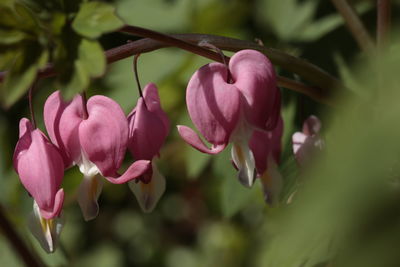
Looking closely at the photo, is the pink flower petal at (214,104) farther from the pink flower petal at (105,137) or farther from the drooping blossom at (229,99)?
the pink flower petal at (105,137)

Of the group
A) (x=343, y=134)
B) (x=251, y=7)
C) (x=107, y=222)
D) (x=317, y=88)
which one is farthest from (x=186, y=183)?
(x=343, y=134)

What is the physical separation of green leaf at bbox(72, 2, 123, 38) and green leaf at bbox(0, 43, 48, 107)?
59mm

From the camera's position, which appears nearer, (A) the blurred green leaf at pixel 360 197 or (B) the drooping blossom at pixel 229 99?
(A) the blurred green leaf at pixel 360 197

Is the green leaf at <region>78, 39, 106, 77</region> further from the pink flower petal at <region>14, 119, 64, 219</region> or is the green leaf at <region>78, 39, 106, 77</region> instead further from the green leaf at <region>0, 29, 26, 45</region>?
the pink flower petal at <region>14, 119, 64, 219</region>

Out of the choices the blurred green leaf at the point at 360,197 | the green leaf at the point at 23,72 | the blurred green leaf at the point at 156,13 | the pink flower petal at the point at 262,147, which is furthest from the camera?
the blurred green leaf at the point at 156,13

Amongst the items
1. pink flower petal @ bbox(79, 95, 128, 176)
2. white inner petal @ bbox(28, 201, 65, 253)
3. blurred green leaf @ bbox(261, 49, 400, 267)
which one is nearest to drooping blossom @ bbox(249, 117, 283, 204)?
pink flower petal @ bbox(79, 95, 128, 176)

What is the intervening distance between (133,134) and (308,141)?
412 mm

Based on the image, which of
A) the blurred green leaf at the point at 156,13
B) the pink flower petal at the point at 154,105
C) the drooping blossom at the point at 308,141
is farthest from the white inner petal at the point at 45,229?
the blurred green leaf at the point at 156,13

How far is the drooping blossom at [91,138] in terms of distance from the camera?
111 centimetres

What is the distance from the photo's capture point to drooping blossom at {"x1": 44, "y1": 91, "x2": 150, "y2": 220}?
3.64 ft

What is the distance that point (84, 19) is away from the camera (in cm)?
88

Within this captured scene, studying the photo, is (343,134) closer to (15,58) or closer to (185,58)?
(15,58)

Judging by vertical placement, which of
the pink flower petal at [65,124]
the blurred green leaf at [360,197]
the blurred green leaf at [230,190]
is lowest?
the blurred green leaf at [230,190]

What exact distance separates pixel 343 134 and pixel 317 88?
887 mm
